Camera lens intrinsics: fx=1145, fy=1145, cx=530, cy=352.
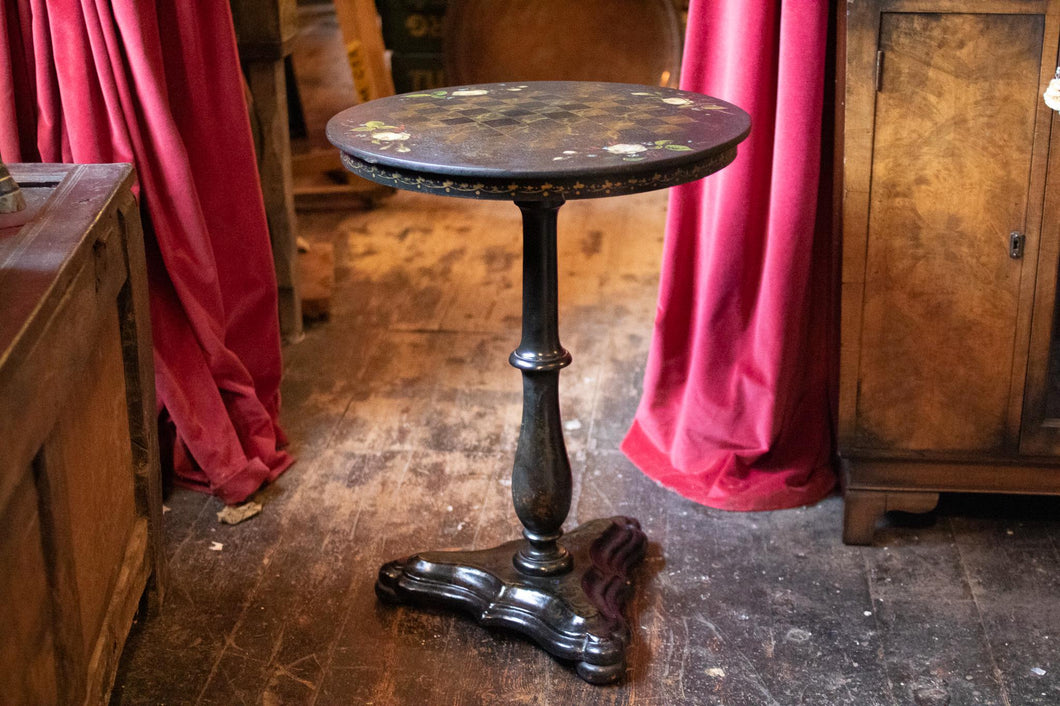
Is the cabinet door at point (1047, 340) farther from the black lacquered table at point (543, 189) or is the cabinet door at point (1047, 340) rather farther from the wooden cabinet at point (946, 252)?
the black lacquered table at point (543, 189)

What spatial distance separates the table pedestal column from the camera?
6.16 feet

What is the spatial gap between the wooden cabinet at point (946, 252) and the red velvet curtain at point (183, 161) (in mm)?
1283

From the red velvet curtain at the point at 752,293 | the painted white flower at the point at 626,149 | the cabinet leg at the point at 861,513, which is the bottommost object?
the cabinet leg at the point at 861,513

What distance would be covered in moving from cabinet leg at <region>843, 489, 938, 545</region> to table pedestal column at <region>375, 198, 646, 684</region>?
1.47 ft

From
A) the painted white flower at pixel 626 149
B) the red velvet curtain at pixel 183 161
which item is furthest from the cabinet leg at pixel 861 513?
the red velvet curtain at pixel 183 161

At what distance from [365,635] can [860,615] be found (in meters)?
0.88

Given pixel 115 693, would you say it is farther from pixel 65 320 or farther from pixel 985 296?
pixel 985 296

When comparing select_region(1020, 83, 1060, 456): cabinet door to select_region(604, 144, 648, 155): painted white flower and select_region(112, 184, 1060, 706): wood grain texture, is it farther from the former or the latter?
select_region(604, 144, 648, 155): painted white flower

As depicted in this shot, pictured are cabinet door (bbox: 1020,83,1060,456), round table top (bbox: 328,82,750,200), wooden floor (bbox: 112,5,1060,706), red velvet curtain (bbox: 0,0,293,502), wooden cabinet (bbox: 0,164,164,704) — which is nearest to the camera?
wooden cabinet (bbox: 0,164,164,704)

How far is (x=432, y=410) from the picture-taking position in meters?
2.88

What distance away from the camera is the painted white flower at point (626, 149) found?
1608 mm

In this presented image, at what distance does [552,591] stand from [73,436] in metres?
0.87

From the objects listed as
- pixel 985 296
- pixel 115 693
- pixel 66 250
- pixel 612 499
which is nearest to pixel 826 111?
pixel 985 296

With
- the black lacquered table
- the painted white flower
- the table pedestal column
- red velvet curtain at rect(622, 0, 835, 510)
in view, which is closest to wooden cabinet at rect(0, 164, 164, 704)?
the black lacquered table
